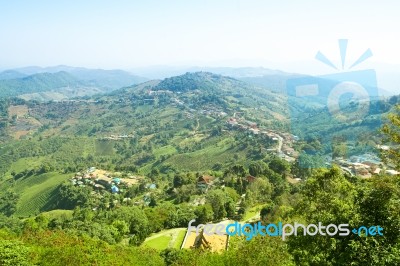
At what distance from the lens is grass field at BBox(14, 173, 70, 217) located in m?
75.5

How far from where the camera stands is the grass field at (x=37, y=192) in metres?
75.5

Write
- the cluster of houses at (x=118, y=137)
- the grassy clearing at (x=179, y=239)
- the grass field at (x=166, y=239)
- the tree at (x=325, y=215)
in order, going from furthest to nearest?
the cluster of houses at (x=118, y=137), the grass field at (x=166, y=239), the grassy clearing at (x=179, y=239), the tree at (x=325, y=215)

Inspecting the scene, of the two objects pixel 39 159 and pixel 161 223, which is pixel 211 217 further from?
pixel 39 159

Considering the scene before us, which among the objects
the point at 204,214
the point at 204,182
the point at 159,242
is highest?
the point at 204,214

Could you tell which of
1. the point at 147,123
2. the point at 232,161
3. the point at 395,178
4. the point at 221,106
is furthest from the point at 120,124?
the point at 395,178

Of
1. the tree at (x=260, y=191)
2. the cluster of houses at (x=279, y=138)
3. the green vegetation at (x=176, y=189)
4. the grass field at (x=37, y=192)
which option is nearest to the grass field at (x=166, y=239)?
the green vegetation at (x=176, y=189)

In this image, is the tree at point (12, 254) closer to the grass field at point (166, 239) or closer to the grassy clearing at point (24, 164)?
the grass field at point (166, 239)

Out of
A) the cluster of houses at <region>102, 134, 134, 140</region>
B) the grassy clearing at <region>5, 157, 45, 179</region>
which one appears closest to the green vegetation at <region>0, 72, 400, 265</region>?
the grassy clearing at <region>5, 157, 45, 179</region>

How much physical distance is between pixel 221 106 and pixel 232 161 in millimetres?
94489

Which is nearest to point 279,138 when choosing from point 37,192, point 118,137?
point 37,192

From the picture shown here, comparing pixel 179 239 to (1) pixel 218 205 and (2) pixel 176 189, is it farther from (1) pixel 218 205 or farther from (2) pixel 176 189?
(2) pixel 176 189

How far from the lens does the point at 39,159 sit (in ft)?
406

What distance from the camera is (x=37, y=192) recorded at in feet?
274

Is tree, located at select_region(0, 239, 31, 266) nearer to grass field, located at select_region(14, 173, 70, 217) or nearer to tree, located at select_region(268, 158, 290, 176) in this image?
tree, located at select_region(268, 158, 290, 176)
